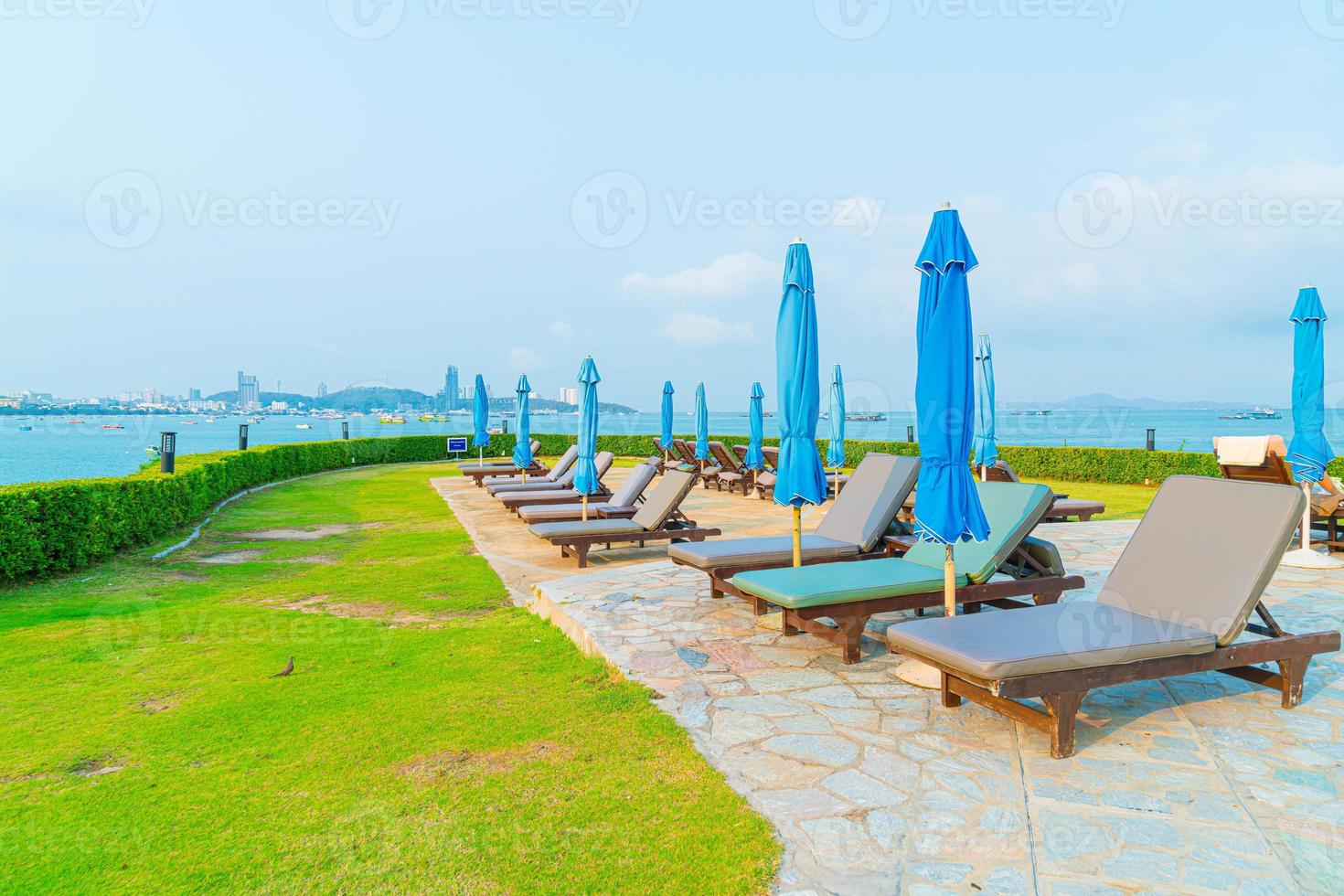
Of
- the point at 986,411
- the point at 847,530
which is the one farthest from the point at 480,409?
the point at 847,530

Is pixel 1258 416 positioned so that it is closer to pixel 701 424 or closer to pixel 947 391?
pixel 701 424

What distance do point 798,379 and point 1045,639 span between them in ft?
8.96

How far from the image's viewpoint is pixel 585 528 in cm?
840

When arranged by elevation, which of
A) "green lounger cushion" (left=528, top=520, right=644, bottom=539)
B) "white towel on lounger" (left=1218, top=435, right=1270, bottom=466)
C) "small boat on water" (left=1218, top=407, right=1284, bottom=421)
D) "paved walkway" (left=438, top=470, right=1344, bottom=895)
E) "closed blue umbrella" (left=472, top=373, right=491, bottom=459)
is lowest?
"paved walkway" (left=438, top=470, right=1344, bottom=895)

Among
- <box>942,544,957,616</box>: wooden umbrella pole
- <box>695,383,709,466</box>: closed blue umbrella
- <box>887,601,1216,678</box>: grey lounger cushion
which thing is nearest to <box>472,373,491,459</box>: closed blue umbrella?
<box>695,383,709,466</box>: closed blue umbrella

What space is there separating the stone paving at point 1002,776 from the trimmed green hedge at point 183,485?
658 cm

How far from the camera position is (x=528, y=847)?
2598 millimetres

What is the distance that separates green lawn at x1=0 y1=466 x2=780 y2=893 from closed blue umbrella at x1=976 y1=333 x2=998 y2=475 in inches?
289

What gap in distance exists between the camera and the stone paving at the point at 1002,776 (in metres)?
2.40

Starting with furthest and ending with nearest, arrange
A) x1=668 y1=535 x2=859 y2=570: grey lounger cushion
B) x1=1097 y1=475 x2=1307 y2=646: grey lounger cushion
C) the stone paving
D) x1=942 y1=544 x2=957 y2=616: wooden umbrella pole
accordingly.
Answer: x1=668 y1=535 x2=859 y2=570: grey lounger cushion → x1=942 y1=544 x2=957 y2=616: wooden umbrella pole → x1=1097 y1=475 x2=1307 y2=646: grey lounger cushion → the stone paving

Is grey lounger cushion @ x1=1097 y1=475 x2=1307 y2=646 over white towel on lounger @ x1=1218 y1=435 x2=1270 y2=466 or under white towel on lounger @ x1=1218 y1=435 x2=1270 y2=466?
under

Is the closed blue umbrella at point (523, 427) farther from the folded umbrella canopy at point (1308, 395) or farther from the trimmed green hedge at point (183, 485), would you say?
the folded umbrella canopy at point (1308, 395)

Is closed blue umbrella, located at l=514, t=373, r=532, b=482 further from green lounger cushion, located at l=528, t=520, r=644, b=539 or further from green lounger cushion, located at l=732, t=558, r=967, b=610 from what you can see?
green lounger cushion, located at l=732, t=558, r=967, b=610

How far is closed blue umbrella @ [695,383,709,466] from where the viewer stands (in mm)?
17781
